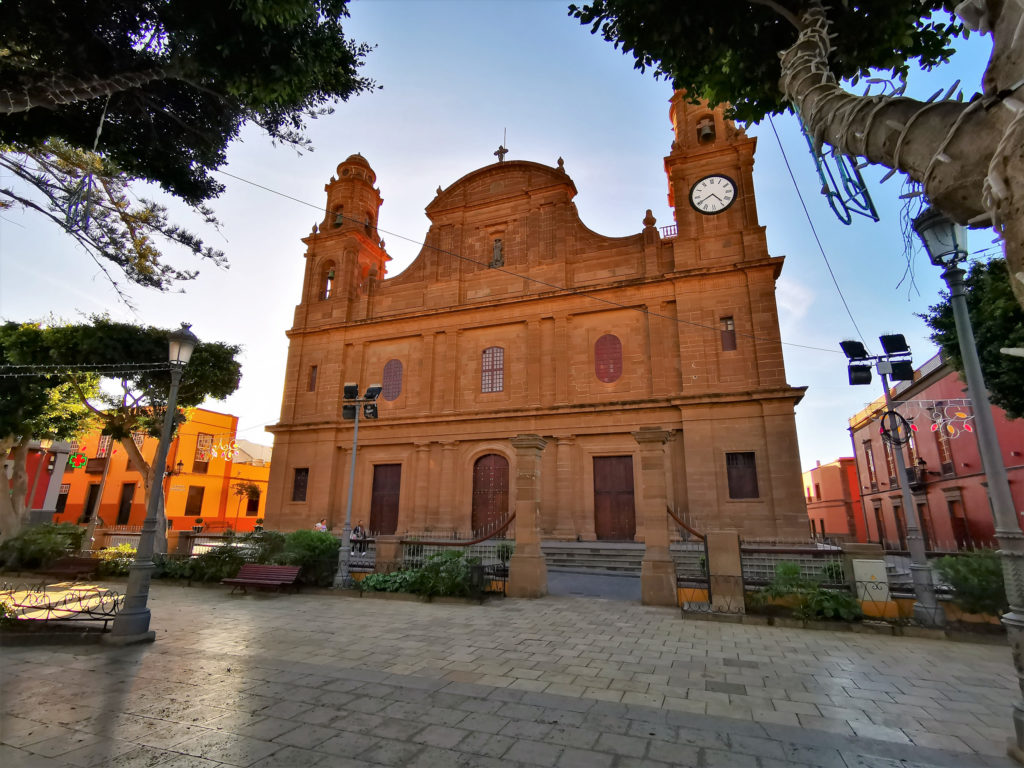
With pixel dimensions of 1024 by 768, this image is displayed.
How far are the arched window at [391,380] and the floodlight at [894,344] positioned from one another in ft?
59.5

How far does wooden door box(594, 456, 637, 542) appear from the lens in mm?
17562

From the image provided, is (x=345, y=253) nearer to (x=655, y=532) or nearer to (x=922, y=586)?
(x=655, y=532)

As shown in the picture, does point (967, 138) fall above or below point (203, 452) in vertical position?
below

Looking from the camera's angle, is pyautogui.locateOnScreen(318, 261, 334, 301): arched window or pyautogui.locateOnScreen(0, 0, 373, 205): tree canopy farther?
pyautogui.locateOnScreen(318, 261, 334, 301): arched window

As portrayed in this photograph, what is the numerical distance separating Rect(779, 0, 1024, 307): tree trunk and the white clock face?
725 inches

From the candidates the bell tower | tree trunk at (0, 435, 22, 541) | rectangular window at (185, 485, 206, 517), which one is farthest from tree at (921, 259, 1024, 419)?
rectangular window at (185, 485, 206, 517)

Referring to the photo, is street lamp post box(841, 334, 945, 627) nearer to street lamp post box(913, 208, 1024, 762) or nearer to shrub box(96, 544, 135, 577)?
street lamp post box(913, 208, 1024, 762)

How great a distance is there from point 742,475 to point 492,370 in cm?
1077

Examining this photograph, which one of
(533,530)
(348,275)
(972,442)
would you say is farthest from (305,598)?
(972,442)

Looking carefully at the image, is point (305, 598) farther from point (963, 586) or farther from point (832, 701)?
point (963, 586)

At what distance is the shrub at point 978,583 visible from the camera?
22.9ft

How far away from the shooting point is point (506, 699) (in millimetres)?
4406

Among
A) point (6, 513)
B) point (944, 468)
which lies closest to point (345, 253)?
point (6, 513)

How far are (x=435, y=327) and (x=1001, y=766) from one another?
21.0m
